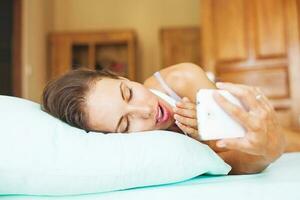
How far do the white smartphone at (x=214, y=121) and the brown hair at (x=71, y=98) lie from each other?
1.02 ft

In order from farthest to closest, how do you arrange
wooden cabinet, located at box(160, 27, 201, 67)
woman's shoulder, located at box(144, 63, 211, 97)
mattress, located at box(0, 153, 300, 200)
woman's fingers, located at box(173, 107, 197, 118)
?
wooden cabinet, located at box(160, 27, 201, 67) < woman's shoulder, located at box(144, 63, 211, 97) < woman's fingers, located at box(173, 107, 197, 118) < mattress, located at box(0, 153, 300, 200)

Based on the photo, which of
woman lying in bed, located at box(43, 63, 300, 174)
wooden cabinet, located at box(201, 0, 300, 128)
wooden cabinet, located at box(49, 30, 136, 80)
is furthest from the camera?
wooden cabinet, located at box(49, 30, 136, 80)

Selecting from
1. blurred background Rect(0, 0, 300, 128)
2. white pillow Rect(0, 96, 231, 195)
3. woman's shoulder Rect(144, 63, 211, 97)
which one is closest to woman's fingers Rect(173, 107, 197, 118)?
white pillow Rect(0, 96, 231, 195)

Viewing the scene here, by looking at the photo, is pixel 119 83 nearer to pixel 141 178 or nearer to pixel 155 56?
pixel 141 178

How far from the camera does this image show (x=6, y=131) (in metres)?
0.77

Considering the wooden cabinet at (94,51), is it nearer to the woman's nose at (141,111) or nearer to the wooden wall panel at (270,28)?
the wooden wall panel at (270,28)

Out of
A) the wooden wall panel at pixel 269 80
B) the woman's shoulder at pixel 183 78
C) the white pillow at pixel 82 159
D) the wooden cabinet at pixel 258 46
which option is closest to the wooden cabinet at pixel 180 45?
the wooden cabinet at pixel 258 46

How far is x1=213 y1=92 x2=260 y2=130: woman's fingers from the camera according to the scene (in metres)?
0.74

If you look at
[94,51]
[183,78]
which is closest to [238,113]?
[183,78]

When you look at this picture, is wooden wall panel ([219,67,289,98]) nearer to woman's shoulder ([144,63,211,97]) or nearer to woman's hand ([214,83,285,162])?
woman's shoulder ([144,63,211,97])

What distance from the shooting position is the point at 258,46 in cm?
275

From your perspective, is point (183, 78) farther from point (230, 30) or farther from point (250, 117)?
point (230, 30)

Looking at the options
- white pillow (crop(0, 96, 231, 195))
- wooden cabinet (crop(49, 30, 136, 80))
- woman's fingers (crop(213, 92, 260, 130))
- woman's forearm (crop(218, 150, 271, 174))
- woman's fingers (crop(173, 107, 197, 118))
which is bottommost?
woman's forearm (crop(218, 150, 271, 174))

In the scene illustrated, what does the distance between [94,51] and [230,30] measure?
1463 mm
